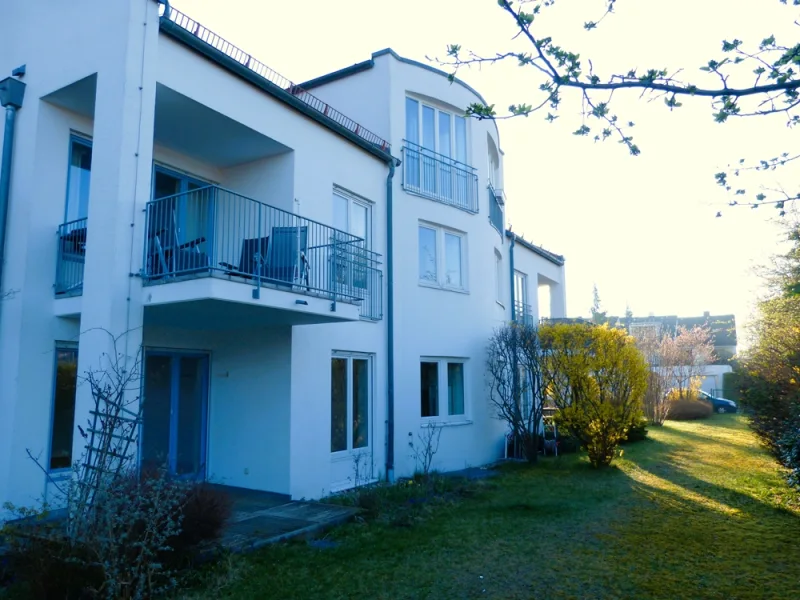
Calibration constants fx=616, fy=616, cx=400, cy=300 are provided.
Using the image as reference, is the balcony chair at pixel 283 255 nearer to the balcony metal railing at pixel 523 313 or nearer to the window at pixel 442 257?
the window at pixel 442 257

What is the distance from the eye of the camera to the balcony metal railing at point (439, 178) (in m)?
13.6

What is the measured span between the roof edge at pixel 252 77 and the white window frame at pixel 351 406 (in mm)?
4070

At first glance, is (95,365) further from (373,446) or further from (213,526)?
(373,446)

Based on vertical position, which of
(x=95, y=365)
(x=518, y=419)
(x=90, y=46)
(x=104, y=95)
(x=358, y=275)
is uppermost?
(x=90, y=46)

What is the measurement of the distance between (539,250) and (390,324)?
37.2 ft

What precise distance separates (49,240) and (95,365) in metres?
2.41

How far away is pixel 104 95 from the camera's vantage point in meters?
7.86

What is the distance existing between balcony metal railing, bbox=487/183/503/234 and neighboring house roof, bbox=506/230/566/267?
115cm

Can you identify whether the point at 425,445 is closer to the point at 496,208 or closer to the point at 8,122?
the point at 496,208

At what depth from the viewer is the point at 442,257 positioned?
14141mm

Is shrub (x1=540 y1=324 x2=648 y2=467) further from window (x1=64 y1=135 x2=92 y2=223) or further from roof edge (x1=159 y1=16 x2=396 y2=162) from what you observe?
window (x1=64 y1=135 x2=92 y2=223)

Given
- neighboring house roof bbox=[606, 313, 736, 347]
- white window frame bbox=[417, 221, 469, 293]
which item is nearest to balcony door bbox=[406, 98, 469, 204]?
white window frame bbox=[417, 221, 469, 293]

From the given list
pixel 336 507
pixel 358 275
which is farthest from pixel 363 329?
pixel 336 507

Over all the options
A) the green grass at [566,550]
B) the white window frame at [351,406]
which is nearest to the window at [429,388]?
the white window frame at [351,406]
